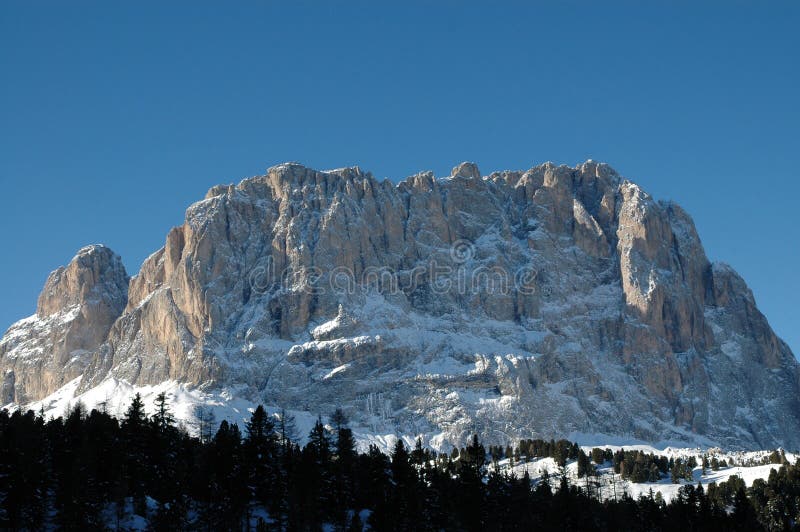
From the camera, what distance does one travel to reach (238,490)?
5027 inches

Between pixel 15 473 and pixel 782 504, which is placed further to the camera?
pixel 782 504

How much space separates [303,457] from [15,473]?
33.2 metres

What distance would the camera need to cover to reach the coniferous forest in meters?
117

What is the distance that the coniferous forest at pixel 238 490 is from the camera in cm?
11675

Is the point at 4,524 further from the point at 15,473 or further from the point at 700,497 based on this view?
the point at 700,497

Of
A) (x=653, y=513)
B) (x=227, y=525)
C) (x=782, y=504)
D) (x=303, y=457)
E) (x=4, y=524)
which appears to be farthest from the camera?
(x=782, y=504)

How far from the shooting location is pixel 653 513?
159 metres

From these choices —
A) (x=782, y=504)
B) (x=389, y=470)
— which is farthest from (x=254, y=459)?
(x=782, y=504)

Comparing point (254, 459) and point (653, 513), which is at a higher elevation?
point (254, 459)

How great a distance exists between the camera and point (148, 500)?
127 meters

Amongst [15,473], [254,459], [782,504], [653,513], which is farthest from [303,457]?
[782,504]

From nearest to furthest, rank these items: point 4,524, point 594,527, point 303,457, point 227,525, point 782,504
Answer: point 4,524
point 227,525
point 303,457
point 594,527
point 782,504

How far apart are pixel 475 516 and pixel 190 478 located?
33.3 meters

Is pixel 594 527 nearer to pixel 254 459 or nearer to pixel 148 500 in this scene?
pixel 254 459
